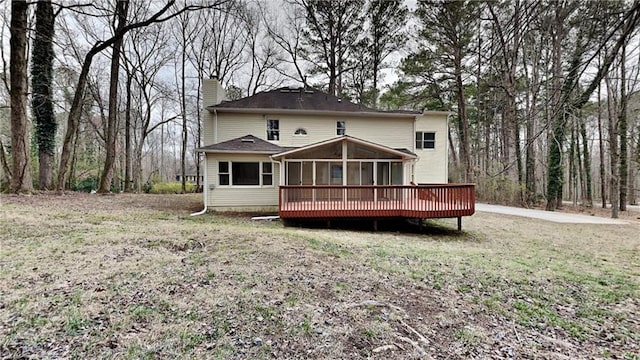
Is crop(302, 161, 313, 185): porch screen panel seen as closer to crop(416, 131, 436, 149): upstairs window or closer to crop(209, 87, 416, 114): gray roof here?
crop(209, 87, 416, 114): gray roof

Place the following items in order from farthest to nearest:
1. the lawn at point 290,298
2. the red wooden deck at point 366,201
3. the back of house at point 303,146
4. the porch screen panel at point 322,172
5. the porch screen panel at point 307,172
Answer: the porch screen panel at point 307,172 < the porch screen panel at point 322,172 < the back of house at point 303,146 < the red wooden deck at point 366,201 < the lawn at point 290,298

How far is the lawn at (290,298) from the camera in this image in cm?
293

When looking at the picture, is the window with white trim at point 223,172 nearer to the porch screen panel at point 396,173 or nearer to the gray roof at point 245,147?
the gray roof at point 245,147

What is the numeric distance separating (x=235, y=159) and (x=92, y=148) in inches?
636

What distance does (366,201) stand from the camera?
9.71 metres

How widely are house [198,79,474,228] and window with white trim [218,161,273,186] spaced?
4 centimetres

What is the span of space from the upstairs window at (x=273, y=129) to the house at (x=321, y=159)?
0.15 feet

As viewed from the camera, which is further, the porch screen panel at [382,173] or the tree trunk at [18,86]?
the porch screen panel at [382,173]

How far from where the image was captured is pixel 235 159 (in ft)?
38.9

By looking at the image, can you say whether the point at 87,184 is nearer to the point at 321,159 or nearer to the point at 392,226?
the point at 321,159

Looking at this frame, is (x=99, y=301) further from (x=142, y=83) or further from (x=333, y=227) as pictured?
(x=142, y=83)

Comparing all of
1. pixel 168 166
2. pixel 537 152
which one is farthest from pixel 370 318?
pixel 168 166

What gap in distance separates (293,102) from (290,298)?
1254 centimetres

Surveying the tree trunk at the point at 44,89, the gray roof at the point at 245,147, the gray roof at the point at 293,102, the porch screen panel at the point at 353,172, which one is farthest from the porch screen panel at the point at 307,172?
the tree trunk at the point at 44,89
